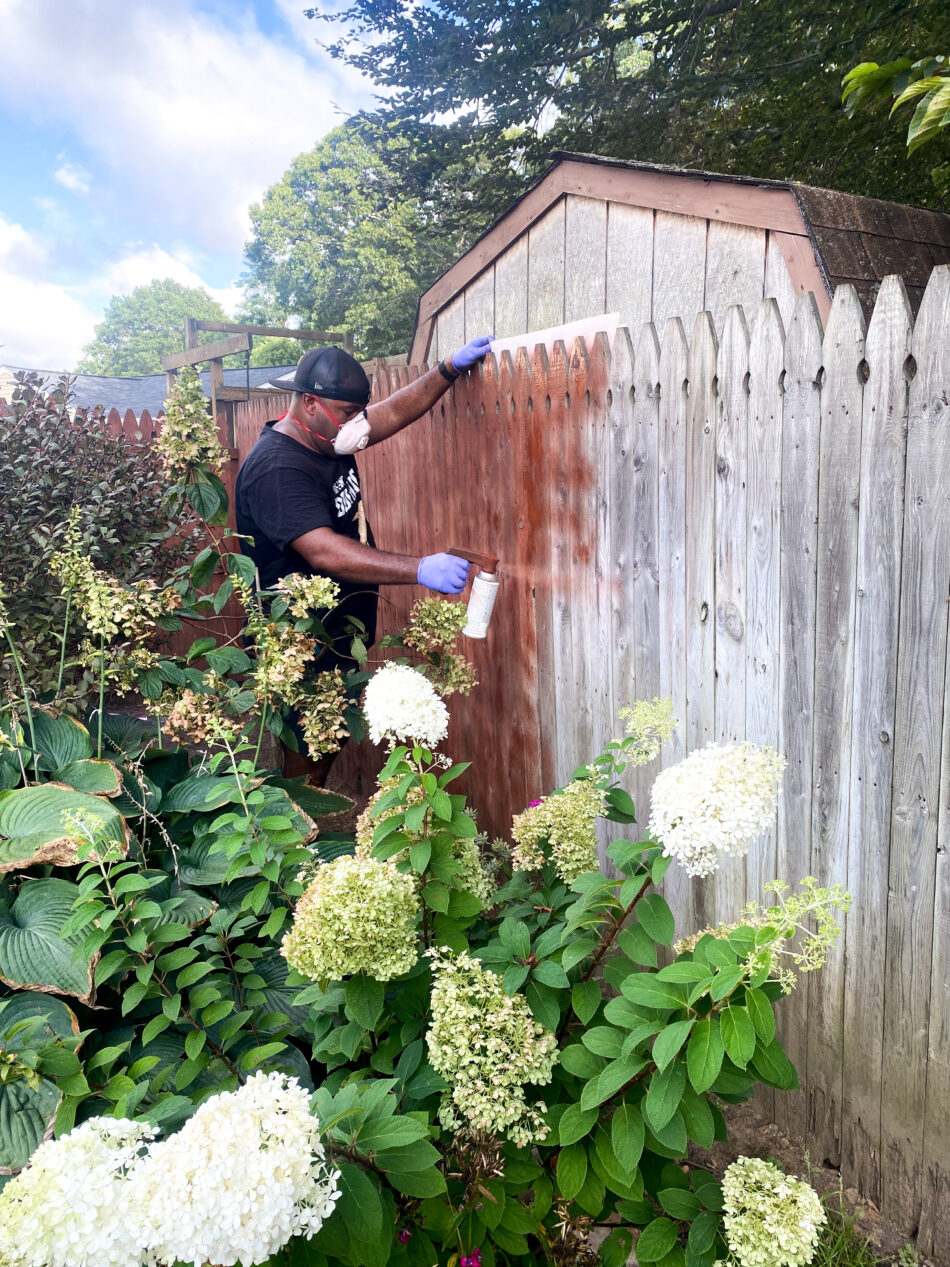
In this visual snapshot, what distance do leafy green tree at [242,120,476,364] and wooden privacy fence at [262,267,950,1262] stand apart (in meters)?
13.3

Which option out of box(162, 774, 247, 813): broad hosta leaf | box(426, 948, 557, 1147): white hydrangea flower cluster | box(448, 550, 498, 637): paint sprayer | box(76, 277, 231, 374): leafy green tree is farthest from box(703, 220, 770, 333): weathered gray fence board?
box(76, 277, 231, 374): leafy green tree

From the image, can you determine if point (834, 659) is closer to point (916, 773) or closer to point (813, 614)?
point (813, 614)

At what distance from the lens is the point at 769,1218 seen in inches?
50.3

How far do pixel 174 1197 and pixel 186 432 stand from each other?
271 cm

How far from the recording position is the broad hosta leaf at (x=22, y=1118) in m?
1.79

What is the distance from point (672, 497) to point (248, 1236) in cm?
219

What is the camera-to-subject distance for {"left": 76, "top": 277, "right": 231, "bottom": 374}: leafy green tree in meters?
68.8

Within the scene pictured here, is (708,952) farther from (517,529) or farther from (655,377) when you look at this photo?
(517,529)

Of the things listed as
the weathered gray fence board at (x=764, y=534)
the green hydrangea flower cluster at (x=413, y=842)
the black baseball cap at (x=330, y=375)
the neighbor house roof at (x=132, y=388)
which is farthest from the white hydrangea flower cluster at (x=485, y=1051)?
the neighbor house roof at (x=132, y=388)

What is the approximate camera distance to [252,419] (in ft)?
22.4

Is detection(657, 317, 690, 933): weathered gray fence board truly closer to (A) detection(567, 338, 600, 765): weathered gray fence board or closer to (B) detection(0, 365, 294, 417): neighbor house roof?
(A) detection(567, 338, 600, 765): weathered gray fence board

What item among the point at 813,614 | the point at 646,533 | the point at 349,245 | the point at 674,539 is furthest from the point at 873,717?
the point at 349,245

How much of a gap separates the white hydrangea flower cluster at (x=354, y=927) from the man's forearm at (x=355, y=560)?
183cm

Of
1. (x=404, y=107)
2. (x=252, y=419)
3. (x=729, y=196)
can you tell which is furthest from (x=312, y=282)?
(x=729, y=196)
